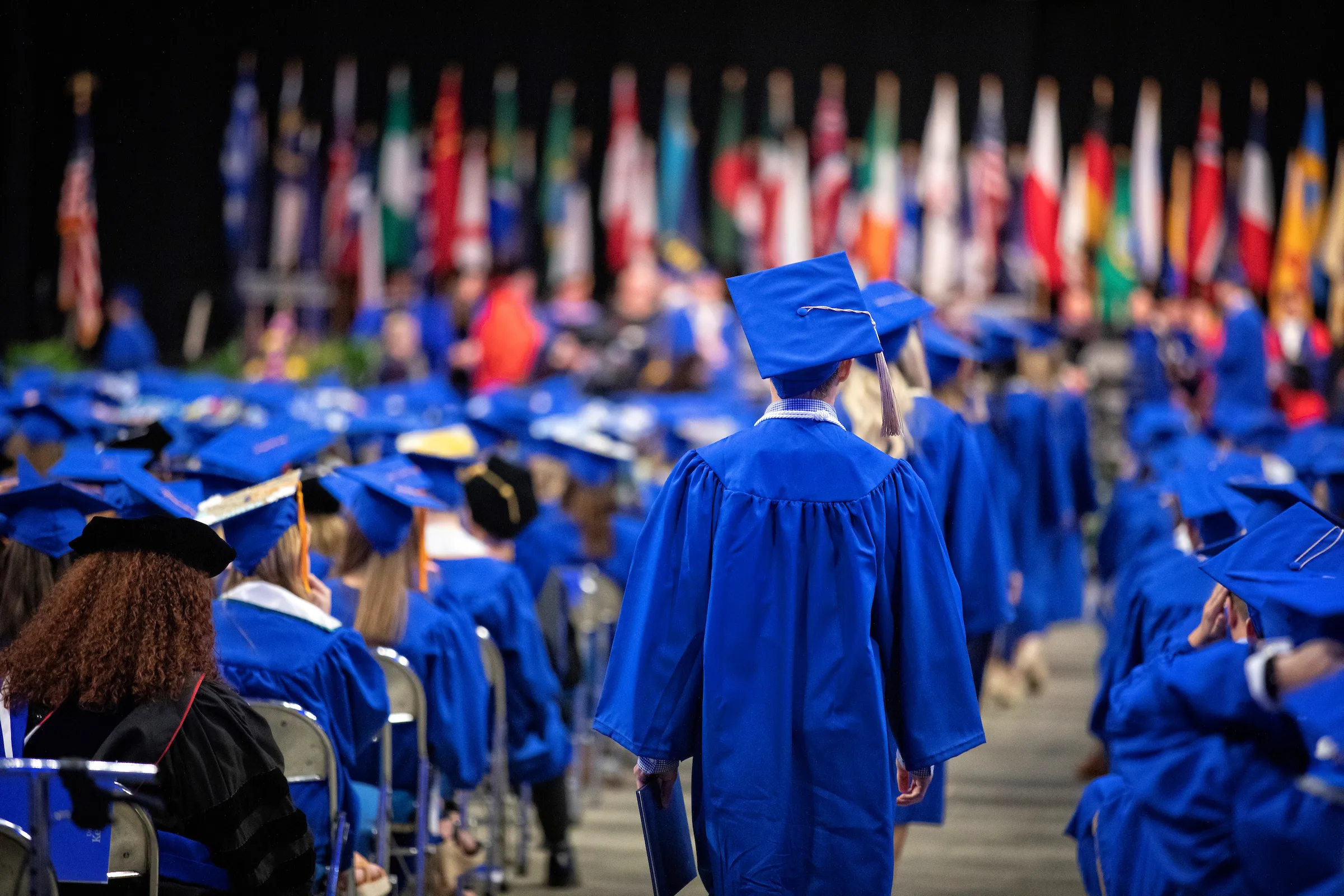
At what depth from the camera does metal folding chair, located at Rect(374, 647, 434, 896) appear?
10.4 feet

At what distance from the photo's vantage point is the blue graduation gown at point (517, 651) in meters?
3.96

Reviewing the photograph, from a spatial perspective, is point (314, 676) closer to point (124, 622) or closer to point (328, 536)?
point (124, 622)

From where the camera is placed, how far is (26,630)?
237 cm

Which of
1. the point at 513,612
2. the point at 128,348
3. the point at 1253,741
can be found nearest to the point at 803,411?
the point at 1253,741

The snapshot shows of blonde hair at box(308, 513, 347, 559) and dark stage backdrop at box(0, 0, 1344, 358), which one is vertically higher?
dark stage backdrop at box(0, 0, 1344, 358)

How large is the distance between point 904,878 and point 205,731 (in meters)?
2.74

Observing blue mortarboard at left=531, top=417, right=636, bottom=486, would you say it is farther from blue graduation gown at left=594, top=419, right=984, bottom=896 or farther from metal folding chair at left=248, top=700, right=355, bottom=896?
blue graduation gown at left=594, top=419, right=984, bottom=896

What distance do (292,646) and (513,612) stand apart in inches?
46.0

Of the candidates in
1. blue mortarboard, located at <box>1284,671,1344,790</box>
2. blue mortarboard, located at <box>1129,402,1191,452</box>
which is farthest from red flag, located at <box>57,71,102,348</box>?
blue mortarboard, located at <box>1284,671,1344,790</box>

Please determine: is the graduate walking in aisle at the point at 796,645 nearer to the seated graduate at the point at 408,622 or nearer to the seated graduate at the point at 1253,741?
the seated graduate at the point at 1253,741

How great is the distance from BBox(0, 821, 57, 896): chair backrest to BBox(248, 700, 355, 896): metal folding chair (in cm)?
56

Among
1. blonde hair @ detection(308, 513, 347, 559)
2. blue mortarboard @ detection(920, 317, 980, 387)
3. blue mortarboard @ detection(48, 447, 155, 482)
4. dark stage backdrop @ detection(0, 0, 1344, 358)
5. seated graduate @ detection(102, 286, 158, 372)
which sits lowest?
blonde hair @ detection(308, 513, 347, 559)

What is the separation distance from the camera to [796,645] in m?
2.53

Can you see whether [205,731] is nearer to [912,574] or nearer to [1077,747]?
[912,574]
